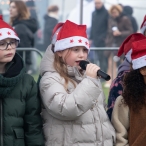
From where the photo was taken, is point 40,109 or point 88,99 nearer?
point 88,99

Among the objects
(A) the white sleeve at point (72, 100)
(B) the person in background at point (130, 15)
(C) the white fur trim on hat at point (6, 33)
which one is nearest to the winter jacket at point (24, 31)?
(B) the person in background at point (130, 15)

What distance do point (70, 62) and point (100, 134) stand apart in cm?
68

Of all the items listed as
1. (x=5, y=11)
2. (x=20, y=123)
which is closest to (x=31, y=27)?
(x=5, y=11)

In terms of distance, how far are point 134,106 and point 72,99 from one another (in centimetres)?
60

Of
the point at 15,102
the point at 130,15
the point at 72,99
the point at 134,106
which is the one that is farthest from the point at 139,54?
the point at 130,15

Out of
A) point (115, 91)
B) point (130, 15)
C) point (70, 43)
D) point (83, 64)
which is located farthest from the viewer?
point (130, 15)

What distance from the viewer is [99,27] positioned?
35.3ft

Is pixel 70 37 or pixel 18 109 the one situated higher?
pixel 70 37

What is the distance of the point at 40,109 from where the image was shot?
14.5ft

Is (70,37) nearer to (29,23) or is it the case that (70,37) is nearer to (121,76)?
(121,76)

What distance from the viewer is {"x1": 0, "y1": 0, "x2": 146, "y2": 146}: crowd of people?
4.20 meters

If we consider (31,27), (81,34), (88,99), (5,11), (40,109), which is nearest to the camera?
(88,99)

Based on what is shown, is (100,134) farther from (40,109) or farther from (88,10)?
(88,10)

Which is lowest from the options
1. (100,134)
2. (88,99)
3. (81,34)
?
(100,134)
